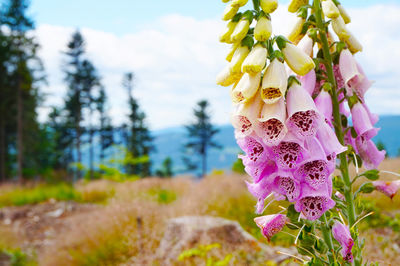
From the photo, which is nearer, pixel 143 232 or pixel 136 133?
pixel 143 232

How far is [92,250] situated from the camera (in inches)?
228

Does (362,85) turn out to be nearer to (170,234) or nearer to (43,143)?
(170,234)

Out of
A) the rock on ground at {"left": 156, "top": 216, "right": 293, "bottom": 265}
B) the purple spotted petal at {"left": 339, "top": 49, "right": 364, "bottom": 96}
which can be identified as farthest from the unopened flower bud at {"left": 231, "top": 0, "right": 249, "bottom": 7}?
the rock on ground at {"left": 156, "top": 216, "right": 293, "bottom": 265}

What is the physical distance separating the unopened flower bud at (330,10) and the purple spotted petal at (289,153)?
0.56 metres

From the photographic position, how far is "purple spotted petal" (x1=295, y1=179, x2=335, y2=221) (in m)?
1.17

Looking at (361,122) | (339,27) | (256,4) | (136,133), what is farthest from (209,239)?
(136,133)

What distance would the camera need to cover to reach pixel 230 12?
138cm

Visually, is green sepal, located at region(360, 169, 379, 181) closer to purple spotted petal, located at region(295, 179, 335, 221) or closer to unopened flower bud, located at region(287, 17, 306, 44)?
purple spotted petal, located at region(295, 179, 335, 221)

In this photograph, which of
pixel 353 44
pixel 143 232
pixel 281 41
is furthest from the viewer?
pixel 143 232

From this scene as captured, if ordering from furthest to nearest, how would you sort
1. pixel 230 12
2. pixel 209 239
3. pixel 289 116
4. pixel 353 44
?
pixel 209 239, pixel 353 44, pixel 230 12, pixel 289 116

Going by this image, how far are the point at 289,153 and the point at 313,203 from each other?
187 millimetres

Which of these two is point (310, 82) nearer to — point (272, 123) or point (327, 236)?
point (272, 123)

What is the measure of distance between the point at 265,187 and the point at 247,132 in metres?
0.20

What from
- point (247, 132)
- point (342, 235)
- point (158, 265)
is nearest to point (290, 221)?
point (342, 235)
